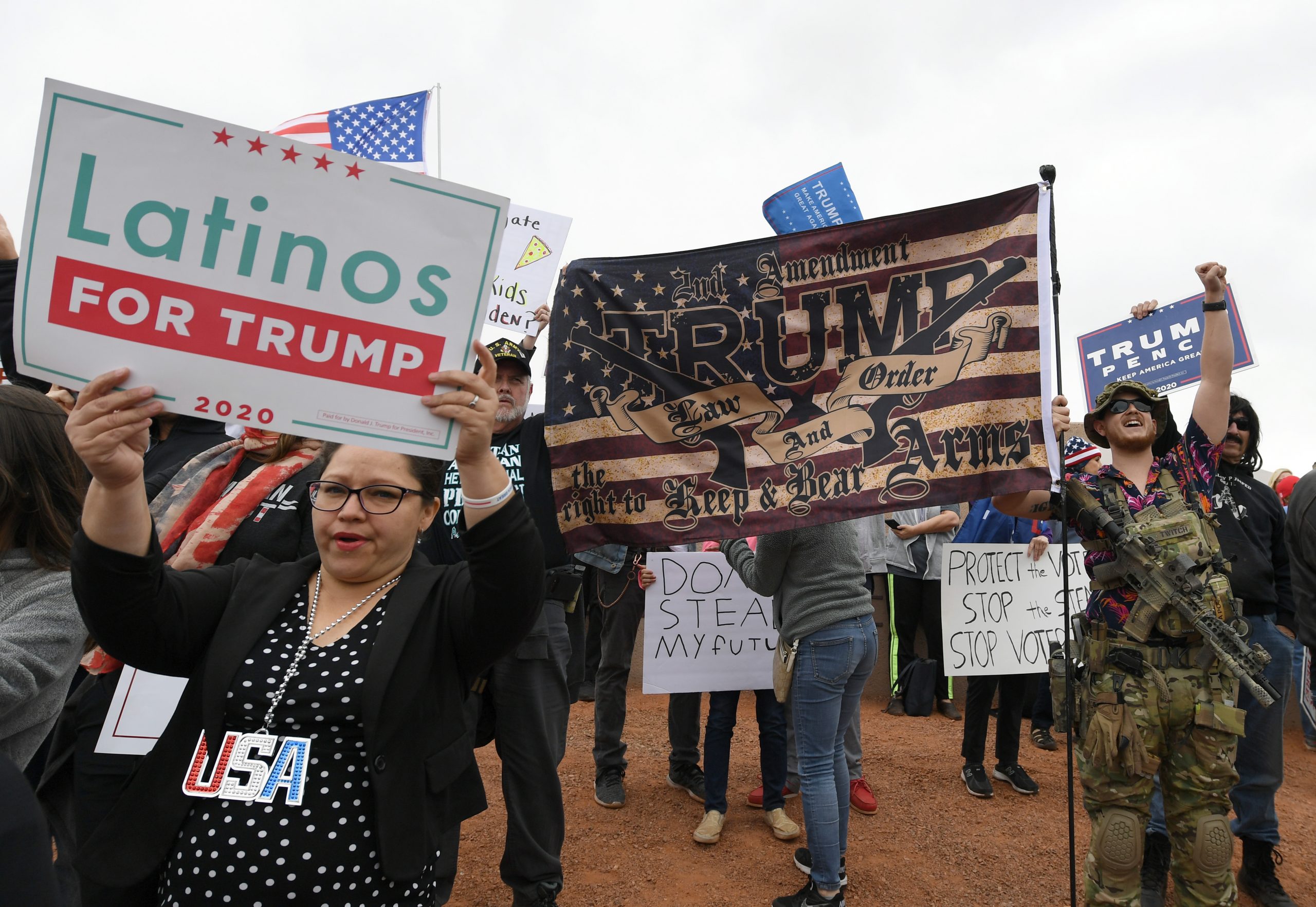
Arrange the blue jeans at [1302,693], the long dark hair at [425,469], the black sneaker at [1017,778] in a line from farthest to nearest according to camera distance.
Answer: the blue jeans at [1302,693] → the black sneaker at [1017,778] → the long dark hair at [425,469]

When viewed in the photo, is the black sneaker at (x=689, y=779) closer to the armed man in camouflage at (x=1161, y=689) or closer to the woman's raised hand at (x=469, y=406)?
the armed man in camouflage at (x=1161, y=689)

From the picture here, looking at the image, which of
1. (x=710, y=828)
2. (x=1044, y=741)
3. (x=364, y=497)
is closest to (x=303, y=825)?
(x=364, y=497)

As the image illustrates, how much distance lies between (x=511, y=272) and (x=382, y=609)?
489cm

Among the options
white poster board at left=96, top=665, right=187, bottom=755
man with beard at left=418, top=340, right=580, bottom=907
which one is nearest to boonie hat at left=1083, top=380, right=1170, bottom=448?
man with beard at left=418, top=340, right=580, bottom=907

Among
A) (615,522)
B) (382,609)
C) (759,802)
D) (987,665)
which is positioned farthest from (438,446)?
Result: (987,665)

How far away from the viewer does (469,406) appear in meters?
1.80

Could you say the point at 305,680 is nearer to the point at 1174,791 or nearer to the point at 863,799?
the point at 1174,791

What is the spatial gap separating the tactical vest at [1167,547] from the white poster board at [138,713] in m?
3.42

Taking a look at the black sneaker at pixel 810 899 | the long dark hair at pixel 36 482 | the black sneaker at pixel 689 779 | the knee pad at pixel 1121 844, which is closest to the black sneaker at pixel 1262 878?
the knee pad at pixel 1121 844

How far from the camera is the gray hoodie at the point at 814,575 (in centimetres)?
356

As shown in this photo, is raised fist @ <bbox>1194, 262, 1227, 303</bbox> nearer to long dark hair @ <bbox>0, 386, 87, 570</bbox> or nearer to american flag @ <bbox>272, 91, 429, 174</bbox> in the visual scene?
long dark hair @ <bbox>0, 386, 87, 570</bbox>

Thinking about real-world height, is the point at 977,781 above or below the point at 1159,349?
below

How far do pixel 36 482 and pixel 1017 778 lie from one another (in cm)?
569

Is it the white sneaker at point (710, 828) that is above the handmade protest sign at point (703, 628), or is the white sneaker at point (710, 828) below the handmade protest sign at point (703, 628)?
below
